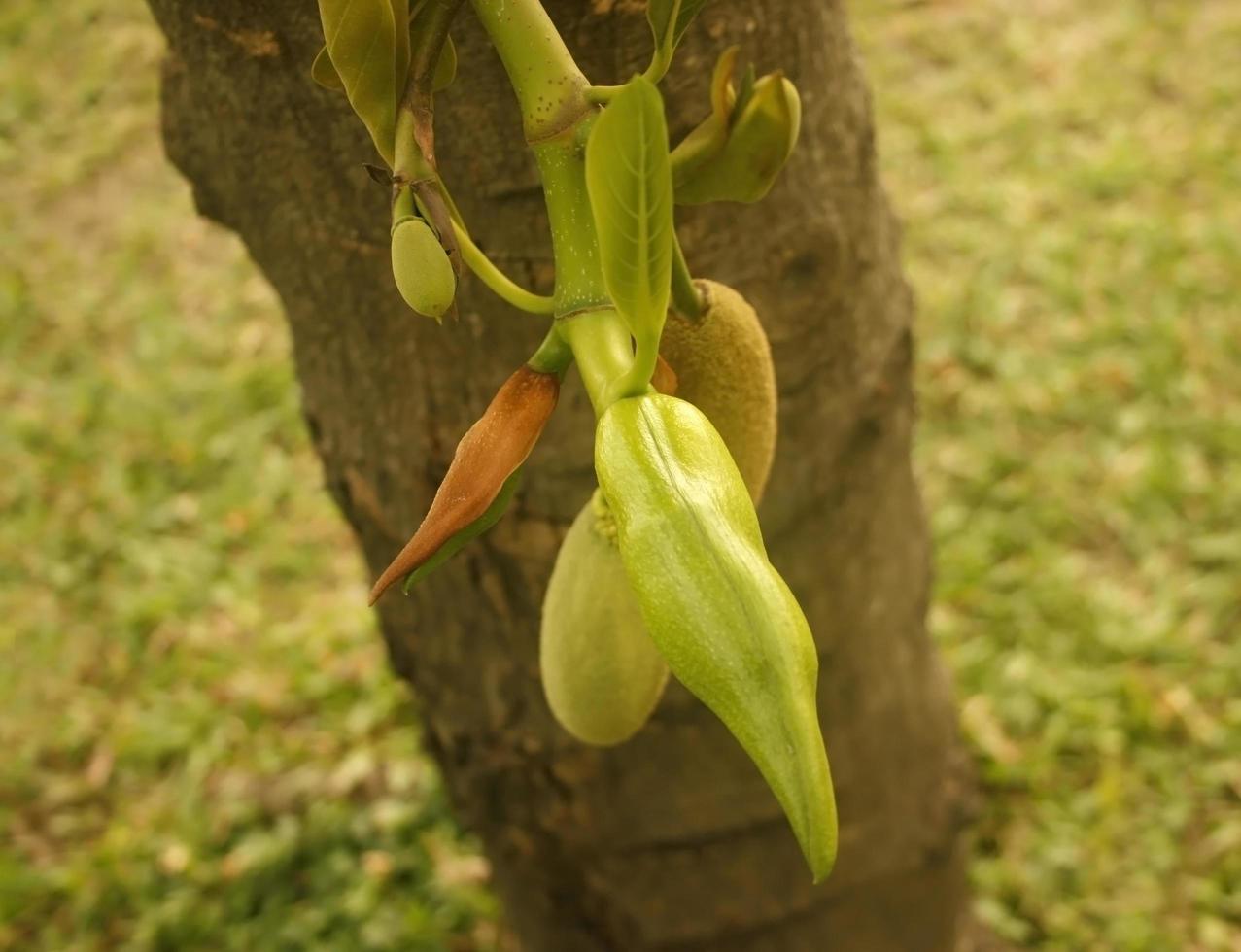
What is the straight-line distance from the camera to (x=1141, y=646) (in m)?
1.84

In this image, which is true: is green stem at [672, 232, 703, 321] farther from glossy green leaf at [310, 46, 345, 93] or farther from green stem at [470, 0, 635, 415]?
glossy green leaf at [310, 46, 345, 93]

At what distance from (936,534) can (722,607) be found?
173 centimetres

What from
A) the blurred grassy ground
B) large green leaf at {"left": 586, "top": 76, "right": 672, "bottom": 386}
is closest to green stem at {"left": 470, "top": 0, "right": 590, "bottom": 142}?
large green leaf at {"left": 586, "top": 76, "right": 672, "bottom": 386}

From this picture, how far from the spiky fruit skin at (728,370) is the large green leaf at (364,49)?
0.59 ft

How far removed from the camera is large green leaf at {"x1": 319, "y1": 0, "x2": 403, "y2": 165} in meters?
0.48

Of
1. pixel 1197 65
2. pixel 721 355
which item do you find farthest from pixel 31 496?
pixel 1197 65

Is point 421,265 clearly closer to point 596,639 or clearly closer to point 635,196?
point 635,196

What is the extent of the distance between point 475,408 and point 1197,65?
2534mm

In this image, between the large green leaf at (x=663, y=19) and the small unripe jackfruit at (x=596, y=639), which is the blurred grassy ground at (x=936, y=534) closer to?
the small unripe jackfruit at (x=596, y=639)

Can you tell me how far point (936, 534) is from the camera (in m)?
2.07

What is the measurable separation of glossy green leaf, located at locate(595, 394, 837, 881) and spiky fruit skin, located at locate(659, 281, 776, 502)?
176 millimetres

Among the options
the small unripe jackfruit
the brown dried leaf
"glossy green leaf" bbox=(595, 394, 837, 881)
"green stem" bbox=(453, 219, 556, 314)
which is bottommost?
the small unripe jackfruit

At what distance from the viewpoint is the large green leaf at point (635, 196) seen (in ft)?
1.32

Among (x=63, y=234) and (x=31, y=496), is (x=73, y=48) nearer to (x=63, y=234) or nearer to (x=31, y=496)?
(x=63, y=234)
